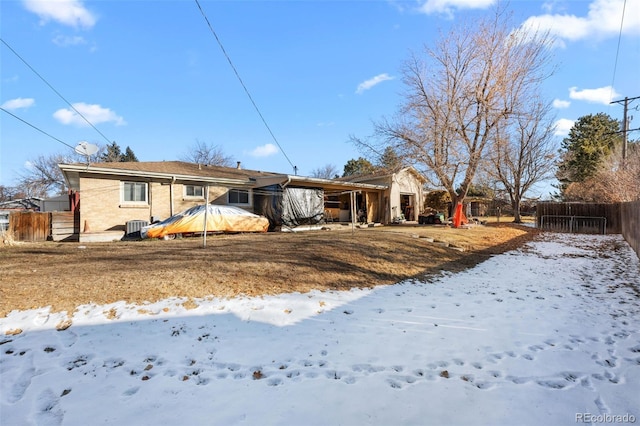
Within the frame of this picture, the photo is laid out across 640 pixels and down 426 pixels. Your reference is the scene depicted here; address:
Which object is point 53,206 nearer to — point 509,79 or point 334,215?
point 334,215

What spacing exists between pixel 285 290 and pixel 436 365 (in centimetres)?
303

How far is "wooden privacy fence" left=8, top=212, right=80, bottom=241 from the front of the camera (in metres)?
13.4

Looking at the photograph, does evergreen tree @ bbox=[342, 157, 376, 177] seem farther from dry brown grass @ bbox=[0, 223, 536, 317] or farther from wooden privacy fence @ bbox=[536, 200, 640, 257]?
dry brown grass @ bbox=[0, 223, 536, 317]

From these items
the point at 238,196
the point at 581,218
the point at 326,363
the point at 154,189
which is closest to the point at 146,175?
the point at 154,189

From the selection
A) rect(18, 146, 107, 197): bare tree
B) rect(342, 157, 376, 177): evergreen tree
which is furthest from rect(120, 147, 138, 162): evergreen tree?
rect(342, 157, 376, 177): evergreen tree

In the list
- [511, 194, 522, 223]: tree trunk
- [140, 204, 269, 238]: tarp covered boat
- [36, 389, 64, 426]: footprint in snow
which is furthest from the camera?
[511, 194, 522, 223]: tree trunk

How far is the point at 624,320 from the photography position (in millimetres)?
4781

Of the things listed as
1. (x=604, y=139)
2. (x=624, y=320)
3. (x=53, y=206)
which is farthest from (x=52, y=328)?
(x=604, y=139)

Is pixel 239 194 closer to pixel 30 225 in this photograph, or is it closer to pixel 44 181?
pixel 30 225

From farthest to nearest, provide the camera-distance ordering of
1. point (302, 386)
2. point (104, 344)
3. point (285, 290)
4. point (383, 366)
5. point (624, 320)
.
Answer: point (285, 290), point (624, 320), point (104, 344), point (383, 366), point (302, 386)

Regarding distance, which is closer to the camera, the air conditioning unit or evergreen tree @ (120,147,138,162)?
the air conditioning unit

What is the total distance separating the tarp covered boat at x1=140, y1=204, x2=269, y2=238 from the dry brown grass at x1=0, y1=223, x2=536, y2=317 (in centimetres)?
446

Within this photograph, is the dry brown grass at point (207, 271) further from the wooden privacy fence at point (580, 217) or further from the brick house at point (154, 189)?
the wooden privacy fence at point (580, 217)

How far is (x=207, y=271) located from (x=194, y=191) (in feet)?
37.1
